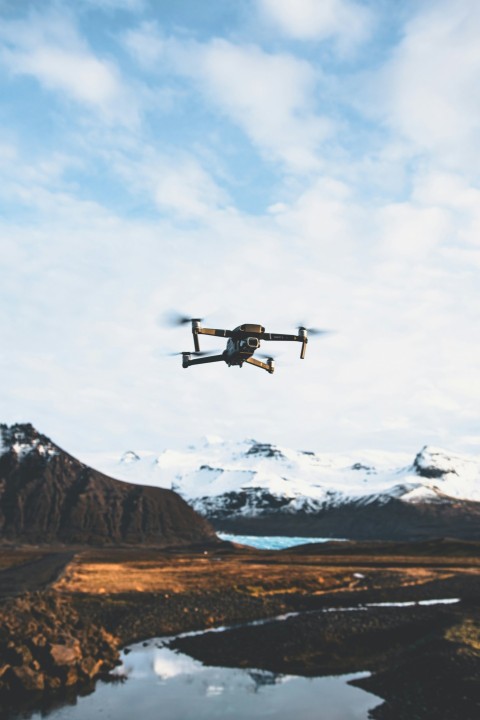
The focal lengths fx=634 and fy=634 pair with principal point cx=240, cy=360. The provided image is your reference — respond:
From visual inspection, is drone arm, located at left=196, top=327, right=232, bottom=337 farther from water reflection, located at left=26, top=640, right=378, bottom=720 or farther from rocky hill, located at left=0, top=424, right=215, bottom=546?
rocky hill, located at left=0, top=424, right=215, bottom=546

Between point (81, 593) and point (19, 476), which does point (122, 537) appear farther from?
point (81, 593)

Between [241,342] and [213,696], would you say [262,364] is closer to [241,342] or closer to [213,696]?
[241,342]

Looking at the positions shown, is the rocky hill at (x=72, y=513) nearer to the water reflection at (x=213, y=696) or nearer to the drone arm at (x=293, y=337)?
the water reflection at (x=213, y=696)

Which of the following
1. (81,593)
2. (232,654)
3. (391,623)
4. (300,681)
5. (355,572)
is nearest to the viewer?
(300,681)

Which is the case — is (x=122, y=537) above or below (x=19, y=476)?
below

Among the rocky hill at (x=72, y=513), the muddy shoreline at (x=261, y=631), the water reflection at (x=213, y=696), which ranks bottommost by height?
the water reflection at (x=213, y=696)

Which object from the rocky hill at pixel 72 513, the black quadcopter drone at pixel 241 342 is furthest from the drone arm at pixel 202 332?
the rocky hill at pixel 72 513

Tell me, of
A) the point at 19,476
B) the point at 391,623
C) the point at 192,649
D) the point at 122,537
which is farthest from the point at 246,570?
the point at 19,476
